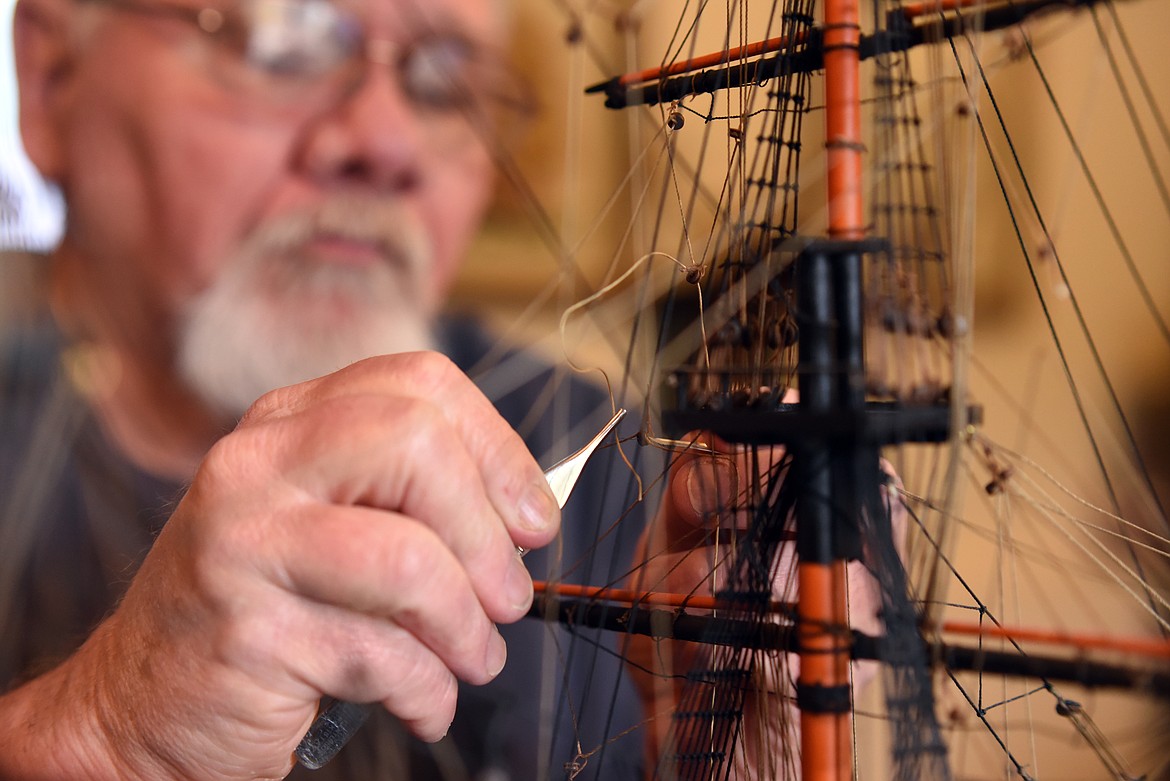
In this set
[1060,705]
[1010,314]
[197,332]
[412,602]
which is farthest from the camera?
[197,332]

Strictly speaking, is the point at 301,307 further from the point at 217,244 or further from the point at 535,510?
the point at 535,510

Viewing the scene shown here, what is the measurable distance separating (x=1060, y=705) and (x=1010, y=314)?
1.66 ft

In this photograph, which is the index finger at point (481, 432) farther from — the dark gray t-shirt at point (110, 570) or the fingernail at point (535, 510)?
the dark gray t-shirt at point (110, 570)

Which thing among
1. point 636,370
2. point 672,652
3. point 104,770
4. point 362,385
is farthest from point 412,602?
point 636,370

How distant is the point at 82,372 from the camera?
3.27 feet

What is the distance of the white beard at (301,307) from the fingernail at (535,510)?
0.70 metres

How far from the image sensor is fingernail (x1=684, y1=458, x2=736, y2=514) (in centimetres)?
52

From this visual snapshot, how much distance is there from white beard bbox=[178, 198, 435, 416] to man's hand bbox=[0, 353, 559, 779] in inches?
24.8

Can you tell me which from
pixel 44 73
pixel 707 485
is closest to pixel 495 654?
pixel 707 485

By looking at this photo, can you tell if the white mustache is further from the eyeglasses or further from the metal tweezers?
the metal tweezers

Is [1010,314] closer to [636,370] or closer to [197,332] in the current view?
[636,370]

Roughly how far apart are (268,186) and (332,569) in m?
0.74

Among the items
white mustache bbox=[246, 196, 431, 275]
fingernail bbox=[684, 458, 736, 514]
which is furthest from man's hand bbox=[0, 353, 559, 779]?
white mustache bbox=[246, 196, 431, 275]

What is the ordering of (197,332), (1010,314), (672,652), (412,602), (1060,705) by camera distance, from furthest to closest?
1. (197,332)
2. (1010,314)
3. (672,652)
4. (1060,705)
5. (412,602)
